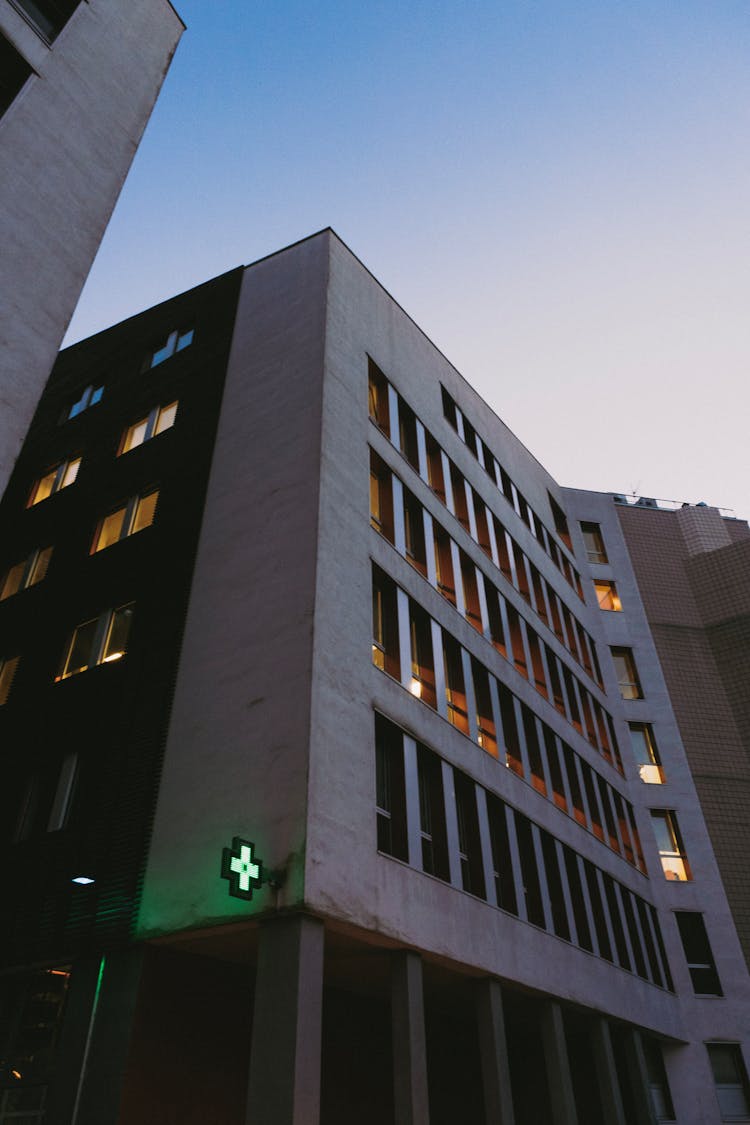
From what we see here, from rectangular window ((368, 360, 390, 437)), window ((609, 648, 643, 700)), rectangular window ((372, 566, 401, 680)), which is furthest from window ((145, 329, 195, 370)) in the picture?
window ((609, 648, 643, 700))

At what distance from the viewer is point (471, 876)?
17.1m

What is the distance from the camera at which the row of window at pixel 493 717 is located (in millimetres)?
17781

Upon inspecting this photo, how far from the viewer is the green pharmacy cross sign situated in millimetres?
11523

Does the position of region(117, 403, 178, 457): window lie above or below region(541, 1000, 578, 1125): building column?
above

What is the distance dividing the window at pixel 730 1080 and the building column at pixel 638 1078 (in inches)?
154

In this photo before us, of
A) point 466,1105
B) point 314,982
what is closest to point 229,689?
point 314,982

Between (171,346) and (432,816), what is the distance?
1597cm

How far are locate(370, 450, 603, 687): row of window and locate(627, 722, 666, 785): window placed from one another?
405cm

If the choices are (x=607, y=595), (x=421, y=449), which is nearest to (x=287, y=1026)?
(x=421, y=449)

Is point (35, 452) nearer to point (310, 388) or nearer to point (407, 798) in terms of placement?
point (310, 388)

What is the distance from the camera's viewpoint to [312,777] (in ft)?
41.9

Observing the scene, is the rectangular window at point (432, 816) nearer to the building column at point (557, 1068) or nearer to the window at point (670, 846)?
the building column at point (557, 1068)

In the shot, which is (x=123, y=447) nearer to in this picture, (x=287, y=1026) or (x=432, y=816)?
(x=432, y=816)

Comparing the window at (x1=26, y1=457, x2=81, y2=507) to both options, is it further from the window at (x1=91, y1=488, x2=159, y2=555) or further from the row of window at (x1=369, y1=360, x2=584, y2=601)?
the row of window at (x1=369, y1=360, x2=584, y2=601)
